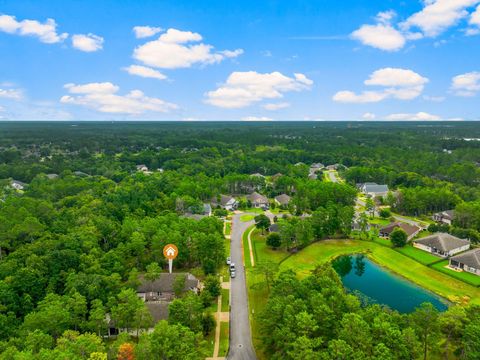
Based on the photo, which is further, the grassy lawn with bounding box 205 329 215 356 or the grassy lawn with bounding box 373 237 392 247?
the grassy lawn with bounding box 373 237 392 247

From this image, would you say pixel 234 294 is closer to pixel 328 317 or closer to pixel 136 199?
pixel 328 317

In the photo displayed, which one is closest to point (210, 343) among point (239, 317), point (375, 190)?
point (239, 317)

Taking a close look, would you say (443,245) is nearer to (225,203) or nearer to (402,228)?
(402,228)

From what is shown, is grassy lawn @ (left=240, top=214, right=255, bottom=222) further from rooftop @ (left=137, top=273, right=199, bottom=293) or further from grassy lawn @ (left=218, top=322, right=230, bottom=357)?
grassy lawn @ (left=218, top=322, right=230, bottom=357)

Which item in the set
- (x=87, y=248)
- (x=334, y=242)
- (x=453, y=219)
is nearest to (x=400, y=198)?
(x=453, y=219)

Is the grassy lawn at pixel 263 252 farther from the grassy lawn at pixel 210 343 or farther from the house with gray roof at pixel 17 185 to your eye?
the house with gray roof at pixel 17 185

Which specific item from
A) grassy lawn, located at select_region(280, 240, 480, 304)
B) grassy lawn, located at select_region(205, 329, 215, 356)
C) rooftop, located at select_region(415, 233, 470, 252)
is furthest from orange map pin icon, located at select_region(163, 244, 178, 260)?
rooftop, located at select_region(415, 233, 470, 252)
